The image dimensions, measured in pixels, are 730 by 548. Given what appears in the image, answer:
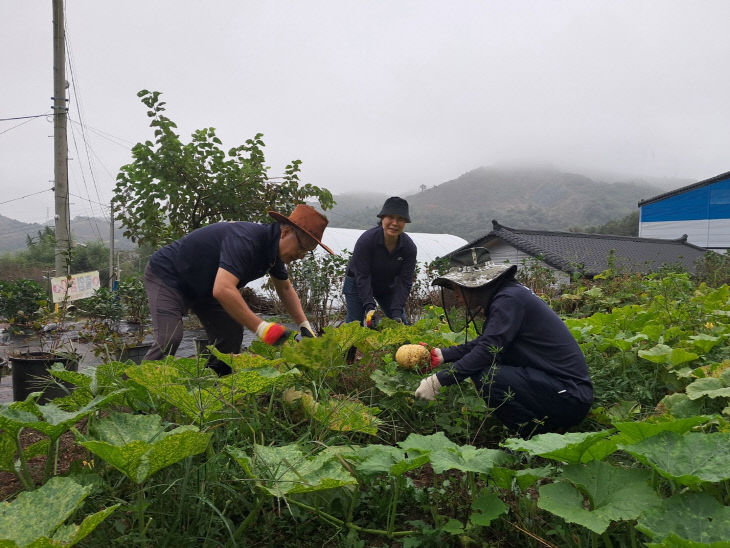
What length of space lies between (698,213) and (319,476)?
3636cm

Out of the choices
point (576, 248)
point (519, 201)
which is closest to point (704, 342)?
point (576, 248)

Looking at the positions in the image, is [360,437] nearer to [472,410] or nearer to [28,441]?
[472,410]

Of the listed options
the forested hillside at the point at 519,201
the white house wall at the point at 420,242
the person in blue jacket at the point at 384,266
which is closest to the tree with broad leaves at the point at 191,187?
the person in blue jacket at the point at 384,266

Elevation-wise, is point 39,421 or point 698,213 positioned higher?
point 698,213

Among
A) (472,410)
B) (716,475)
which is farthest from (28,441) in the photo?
(716,475)

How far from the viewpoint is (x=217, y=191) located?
19.9 ft

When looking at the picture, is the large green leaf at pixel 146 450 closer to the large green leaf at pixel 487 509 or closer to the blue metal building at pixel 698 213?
the large green leaf at pixel 487 509

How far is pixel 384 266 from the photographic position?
4.19 meters

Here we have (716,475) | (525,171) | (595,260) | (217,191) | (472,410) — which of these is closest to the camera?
(716,475)

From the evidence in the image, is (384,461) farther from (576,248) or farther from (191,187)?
(576,248)

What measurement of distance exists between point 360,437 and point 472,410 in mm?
541

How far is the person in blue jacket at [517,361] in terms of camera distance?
234cm

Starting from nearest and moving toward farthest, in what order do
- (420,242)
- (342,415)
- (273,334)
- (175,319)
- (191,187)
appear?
(342,415)
(273,334)
(175,319)
(191,187)
(420,242)

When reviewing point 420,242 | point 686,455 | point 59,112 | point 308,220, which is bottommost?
point 420,242
